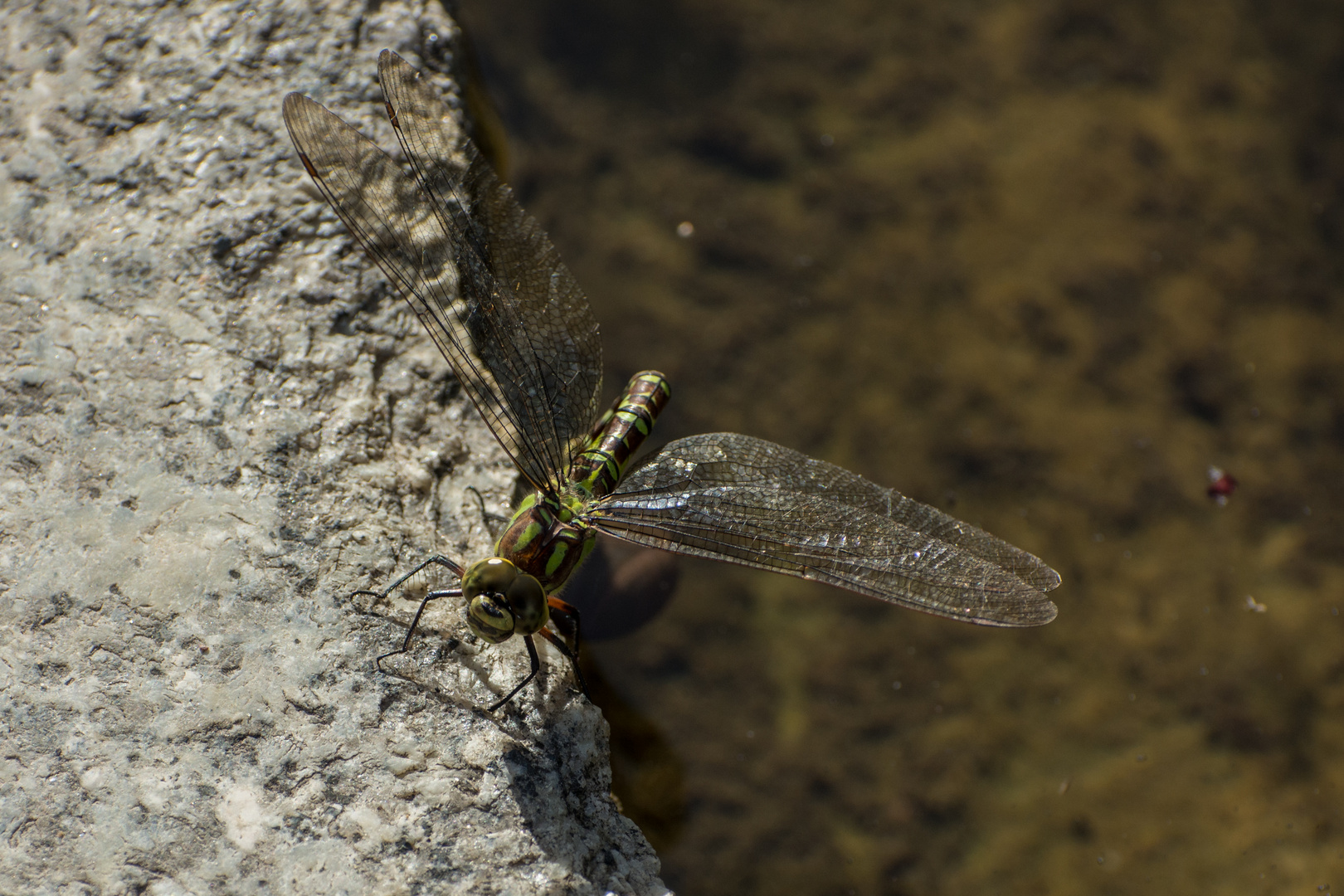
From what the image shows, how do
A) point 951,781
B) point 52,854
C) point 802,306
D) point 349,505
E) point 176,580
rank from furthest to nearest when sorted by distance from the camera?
point 802,306, point 951,781, point 349,505, point 176,580, point 52,854

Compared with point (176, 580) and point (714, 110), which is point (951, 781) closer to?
point (176, 580)

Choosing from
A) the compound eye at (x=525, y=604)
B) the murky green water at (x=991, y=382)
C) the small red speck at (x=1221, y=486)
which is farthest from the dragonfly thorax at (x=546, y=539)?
the small red speck at (x=1221, y=486)

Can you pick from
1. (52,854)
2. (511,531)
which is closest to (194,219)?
(511,531)

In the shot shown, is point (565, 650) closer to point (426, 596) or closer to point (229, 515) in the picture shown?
point (426, 596)

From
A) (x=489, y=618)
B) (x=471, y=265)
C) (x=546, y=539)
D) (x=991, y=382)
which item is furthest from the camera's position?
(x=991, y=382)

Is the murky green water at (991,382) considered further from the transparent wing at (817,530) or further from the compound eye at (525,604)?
the compound eye at (525,604)

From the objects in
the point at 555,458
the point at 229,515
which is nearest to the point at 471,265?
the point at 555,458
